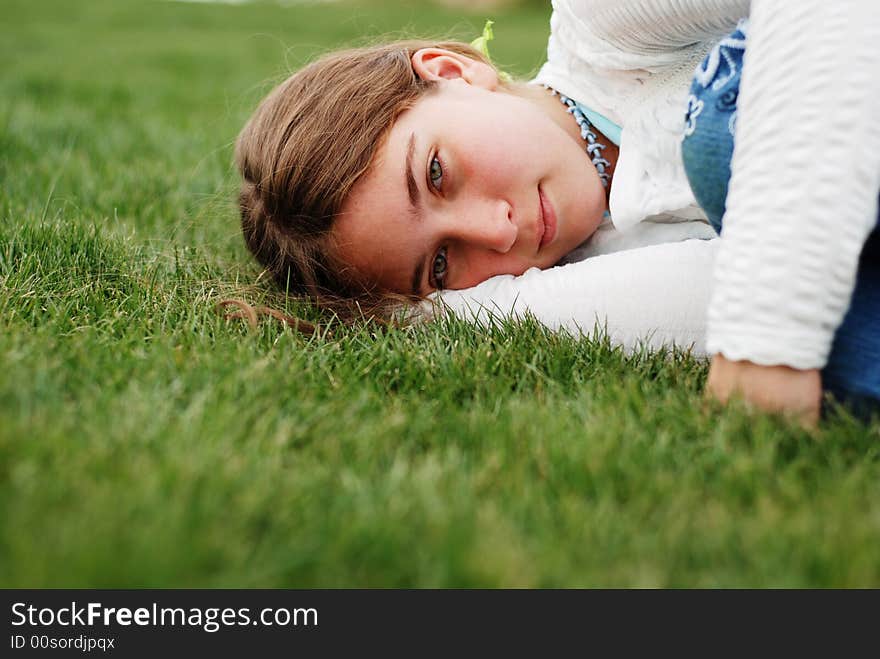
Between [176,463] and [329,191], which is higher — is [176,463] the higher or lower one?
the lower one

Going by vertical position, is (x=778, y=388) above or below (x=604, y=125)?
below

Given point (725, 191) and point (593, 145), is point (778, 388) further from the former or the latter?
point (593, 145)

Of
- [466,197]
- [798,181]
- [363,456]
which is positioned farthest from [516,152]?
[363,456]

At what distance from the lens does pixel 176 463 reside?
110 centimetres

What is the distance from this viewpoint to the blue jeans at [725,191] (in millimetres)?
1392

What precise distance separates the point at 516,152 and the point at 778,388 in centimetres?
85

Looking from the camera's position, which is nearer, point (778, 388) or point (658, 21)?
point (778, 388)

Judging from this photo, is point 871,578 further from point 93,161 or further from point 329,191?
point 93,161

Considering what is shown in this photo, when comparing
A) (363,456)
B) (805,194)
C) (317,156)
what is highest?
(805,194)

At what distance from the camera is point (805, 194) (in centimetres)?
126

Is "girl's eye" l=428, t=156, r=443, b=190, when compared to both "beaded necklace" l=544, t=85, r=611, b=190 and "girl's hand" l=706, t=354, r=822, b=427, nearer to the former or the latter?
"beaded necklace" l=544, t=85, r=611, b=190
